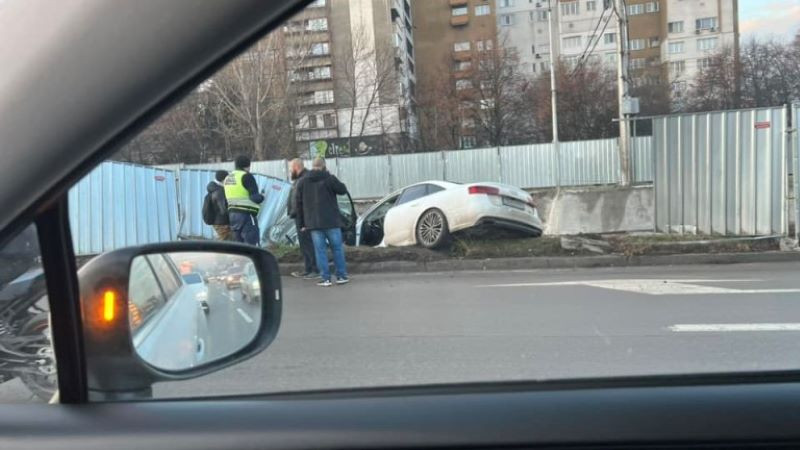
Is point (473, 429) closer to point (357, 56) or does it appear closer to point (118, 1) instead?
point (357, 56)

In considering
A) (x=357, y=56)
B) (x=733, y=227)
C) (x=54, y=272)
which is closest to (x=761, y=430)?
(x=357, y=56)

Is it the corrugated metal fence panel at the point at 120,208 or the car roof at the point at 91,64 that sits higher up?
the car roof at the point at 91,64

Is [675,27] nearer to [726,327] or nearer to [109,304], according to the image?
[109,304]

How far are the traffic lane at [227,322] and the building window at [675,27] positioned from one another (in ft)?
4.32

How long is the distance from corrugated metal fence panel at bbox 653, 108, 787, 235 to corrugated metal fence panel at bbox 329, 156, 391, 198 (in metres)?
1.01

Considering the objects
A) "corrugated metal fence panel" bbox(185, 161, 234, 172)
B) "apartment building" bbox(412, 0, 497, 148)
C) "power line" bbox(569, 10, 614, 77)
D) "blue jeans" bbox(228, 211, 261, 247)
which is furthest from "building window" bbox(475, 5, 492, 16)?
"blue jeans" bbox(228, 211, 261, 247)

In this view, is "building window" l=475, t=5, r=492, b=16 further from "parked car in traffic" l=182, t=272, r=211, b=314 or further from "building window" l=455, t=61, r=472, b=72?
"parked car in traffic" l=182, t=272, r=211, b=314

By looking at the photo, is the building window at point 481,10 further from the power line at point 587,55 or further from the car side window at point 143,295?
the car side window at point 143,295

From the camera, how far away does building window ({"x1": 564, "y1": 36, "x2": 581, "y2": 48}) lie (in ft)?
5.63

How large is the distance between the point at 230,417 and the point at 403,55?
94 cm

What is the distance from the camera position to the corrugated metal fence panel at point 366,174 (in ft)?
7.25

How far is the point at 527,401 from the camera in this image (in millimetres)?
1473

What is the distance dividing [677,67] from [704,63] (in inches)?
2.7

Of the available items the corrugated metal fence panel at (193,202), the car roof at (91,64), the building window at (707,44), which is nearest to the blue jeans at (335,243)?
the corrugated metal fence panel at (193,202)
